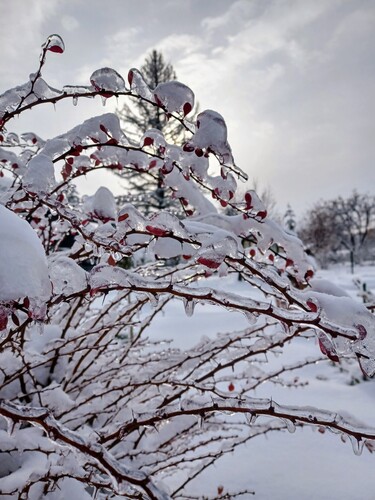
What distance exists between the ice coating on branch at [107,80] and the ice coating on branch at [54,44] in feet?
0.48

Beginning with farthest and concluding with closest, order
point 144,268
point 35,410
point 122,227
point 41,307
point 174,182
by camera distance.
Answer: point 144,268 → point 174,182 → point 122,227 → point 35,410 → point 41,307

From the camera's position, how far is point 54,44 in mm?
1310

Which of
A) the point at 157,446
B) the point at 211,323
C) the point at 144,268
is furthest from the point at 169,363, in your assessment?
the point at 211,323

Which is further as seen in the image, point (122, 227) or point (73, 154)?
point (73, 154)

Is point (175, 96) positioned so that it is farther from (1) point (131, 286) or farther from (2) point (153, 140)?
(1) point (131, 286)

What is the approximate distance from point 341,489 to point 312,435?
2.90 ft

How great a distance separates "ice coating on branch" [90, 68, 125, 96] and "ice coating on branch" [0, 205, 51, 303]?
70cm

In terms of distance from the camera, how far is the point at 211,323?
8820mm

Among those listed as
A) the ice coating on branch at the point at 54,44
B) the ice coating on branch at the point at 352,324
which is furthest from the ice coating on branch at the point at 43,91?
the ice coating on branch at the point at 352,324

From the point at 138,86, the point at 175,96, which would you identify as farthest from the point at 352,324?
the point at 138,86

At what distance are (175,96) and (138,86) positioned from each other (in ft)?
0.44

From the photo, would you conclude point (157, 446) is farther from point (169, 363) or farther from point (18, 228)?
point (18, 228)

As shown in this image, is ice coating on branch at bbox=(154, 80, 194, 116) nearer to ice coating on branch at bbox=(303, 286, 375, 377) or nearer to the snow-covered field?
ice coating on branch at bbox=(303, 286, 375, 377)

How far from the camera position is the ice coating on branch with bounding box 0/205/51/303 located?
0.66 meters
